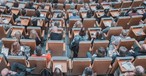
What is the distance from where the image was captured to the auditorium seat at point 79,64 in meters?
7.14

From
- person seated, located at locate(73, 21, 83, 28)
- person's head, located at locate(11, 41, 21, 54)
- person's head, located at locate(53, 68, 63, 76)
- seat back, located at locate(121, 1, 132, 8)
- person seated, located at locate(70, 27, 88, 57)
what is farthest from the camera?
seat back, located at locate(121, 1, 132, 8)

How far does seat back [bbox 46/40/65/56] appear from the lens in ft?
26.7

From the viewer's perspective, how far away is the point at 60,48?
828 cm

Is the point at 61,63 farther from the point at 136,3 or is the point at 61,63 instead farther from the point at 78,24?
the point at 136,3

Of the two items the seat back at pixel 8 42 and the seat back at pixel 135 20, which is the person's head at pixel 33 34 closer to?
the seat back at pixel 8 42

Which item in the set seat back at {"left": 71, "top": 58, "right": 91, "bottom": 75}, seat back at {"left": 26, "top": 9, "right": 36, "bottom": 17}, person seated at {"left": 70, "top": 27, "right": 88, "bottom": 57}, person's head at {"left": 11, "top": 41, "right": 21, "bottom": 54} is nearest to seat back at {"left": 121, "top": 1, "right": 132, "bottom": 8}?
seat back at {"left": 26, "top": 9, "right": 36, "bottom": 17}

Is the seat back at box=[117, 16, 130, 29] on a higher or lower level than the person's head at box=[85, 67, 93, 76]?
higher

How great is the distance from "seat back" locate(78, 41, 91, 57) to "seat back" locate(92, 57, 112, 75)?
3.52ft

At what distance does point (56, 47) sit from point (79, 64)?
1.31m

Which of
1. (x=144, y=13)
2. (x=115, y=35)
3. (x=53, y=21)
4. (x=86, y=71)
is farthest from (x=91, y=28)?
(x=86, y=71)

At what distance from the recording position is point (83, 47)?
8.48 m

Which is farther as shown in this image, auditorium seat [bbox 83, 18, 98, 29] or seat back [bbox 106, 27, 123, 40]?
auditorium seat [bbox 83, 18, 98, 29]

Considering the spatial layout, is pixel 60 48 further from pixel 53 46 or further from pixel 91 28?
pixel 91 28

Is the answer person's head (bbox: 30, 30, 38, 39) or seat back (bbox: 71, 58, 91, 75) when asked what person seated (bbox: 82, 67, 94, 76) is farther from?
person's head (bbox: 30, 30, 38, 39)
